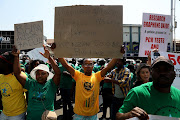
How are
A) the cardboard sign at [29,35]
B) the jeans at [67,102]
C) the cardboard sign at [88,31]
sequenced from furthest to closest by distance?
1. the jeans at [67,102]
2. the cardboard sign at [29,35]
3. the cardboard sign at [88,31]

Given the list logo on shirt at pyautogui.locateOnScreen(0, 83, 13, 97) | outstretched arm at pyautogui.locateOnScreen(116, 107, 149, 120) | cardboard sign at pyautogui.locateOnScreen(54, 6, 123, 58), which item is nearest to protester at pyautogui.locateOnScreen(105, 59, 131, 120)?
cardboard sign at pyautogui.locateOnScreen(54, 6, 123, 58)

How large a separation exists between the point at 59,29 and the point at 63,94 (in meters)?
3.18

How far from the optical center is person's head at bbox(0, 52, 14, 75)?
8.93 ft

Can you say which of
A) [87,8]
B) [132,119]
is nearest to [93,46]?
[87,8]

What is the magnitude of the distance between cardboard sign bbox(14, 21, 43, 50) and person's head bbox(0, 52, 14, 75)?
21 centimetres

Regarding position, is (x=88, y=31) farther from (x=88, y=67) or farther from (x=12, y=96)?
(x=12, y=96)

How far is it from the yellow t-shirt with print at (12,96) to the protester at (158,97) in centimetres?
180

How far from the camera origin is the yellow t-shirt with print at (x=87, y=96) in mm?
2826

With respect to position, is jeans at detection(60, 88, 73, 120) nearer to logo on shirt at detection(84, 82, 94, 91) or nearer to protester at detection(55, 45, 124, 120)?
protester at detection(55, 45, 124, 120)

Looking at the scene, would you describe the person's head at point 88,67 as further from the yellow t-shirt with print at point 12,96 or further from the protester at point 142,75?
the yellow t-shirt with print at point 12,96

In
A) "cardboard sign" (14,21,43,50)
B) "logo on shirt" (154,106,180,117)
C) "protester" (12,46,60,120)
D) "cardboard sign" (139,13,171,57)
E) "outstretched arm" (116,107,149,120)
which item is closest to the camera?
"outstretched arm" (116,107,149,120)

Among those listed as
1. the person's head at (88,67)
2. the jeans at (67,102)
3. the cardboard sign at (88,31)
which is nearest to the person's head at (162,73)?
the cardboard sign at (88,31)

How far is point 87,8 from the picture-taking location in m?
2.47

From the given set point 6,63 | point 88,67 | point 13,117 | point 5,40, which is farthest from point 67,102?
point 5,40
